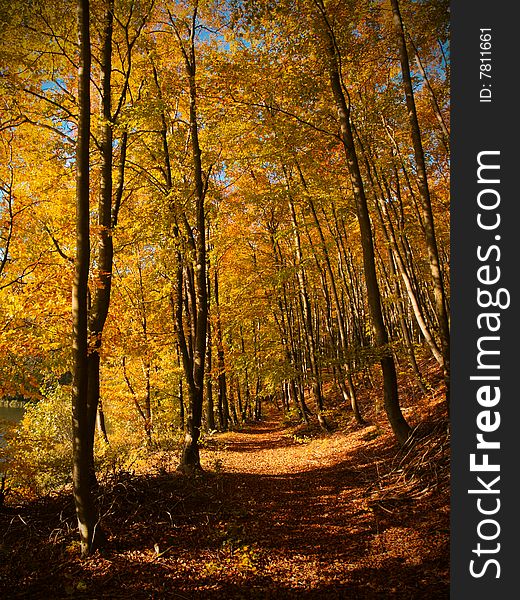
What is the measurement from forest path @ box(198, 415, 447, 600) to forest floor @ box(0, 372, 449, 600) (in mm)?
21

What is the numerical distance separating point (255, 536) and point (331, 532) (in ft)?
4.01

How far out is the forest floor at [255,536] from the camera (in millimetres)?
4371

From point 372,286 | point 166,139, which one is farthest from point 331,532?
point 166,139

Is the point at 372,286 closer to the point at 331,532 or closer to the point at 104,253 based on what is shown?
the point at 331,532

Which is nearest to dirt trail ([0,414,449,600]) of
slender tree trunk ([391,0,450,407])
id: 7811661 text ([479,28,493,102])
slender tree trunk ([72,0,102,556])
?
slender tree trunk ([72,0,102,556])

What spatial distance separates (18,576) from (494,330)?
19.8 ft

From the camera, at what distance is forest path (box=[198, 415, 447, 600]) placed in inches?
169

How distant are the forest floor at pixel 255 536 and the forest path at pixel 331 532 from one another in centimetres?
2

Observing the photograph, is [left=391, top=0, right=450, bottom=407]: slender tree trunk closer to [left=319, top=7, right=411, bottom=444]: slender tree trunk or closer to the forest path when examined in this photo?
[left=319, top=7, right=411, bottom=444]: slender tree trunk

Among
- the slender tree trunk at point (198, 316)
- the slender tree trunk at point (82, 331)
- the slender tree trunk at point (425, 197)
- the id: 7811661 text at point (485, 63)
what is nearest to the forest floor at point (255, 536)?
the slender tree trunk at point (82, 331)

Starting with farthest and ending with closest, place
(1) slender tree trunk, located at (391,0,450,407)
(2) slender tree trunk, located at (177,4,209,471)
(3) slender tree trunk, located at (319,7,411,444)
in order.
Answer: (2) slender tree trunk, located at (177,4,209,471)
(3) slender tree trunk, located at (319,7,411,444)
(1) slender tree trunk, located at (391,0,450,407)

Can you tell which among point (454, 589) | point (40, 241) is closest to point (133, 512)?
point (454, 589)

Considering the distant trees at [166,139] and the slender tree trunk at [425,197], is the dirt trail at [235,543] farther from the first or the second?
the slender tree trunk at [425,197]

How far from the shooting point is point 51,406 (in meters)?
21.2
